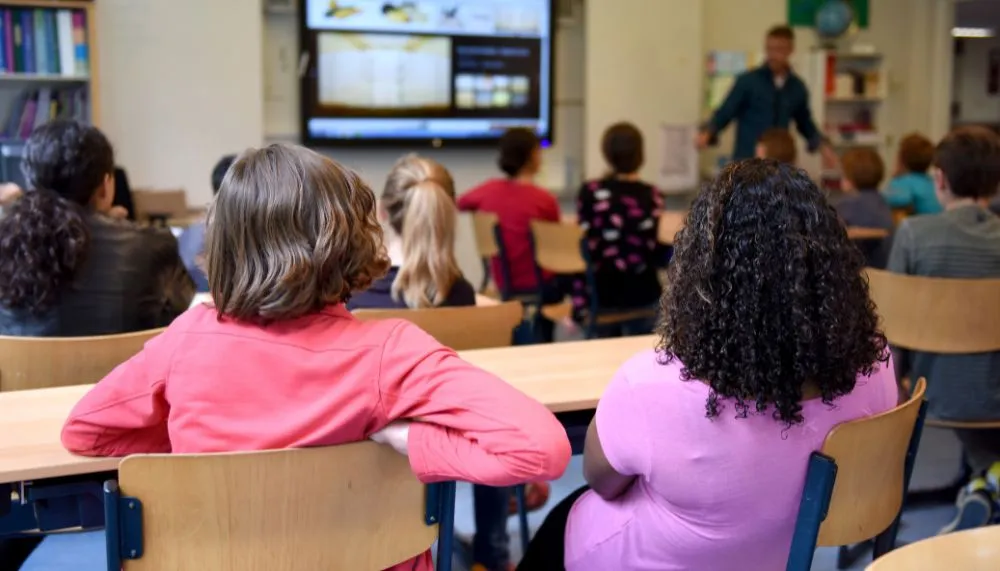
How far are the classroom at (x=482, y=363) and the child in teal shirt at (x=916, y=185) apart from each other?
0.07ft

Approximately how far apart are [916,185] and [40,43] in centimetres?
420

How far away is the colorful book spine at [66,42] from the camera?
16.9 ft

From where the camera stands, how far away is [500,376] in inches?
87.0

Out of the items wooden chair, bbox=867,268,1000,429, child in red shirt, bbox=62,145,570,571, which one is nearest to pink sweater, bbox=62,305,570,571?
child in red shirt, bbox=62,145,570,571

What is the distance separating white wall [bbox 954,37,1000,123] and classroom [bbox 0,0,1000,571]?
561cm

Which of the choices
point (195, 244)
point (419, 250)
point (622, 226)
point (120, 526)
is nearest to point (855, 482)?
point (120, 526)

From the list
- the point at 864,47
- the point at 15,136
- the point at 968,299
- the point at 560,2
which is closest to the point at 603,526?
the point at 968,299

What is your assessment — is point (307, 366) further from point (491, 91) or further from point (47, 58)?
point (491, 91)

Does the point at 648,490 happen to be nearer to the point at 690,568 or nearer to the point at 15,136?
the point at 690,568

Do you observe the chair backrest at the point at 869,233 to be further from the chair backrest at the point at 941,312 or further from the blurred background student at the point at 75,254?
the blurred background student at the point at 75,254

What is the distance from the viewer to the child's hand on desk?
144 cm

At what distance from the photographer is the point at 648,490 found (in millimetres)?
1679

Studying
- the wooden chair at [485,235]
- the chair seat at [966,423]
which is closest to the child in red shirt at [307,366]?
the chair seat at [966,423]

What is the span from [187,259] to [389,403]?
7.43ft
